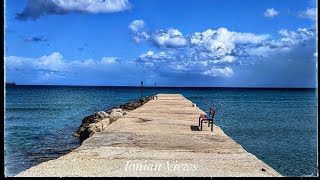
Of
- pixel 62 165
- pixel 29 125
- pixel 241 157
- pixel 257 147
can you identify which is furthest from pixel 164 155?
pixel 29 125

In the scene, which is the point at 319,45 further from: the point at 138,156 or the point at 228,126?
the point at 228,126

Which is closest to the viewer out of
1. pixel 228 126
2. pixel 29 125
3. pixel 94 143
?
pixel 94 143

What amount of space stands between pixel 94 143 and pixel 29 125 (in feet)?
69.4

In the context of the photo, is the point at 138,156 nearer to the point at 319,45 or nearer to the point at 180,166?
the point at 180,166

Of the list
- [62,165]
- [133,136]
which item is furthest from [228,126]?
[62,165]

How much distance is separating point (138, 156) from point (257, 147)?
11.2m

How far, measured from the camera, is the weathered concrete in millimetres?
6707

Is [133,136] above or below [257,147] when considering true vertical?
above

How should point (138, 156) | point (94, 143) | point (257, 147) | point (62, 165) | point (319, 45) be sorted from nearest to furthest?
1. point (319, 45)
2. point (62, 165)
3. point (138, 156)
4. point (94, 143)
5. point (257, 147)

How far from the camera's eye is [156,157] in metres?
7.82

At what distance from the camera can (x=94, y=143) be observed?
31.2ft

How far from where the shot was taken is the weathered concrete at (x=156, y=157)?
6.71 metres

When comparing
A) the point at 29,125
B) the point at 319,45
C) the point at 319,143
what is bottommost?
the point at 29,125

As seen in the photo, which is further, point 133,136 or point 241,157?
point 133,136
